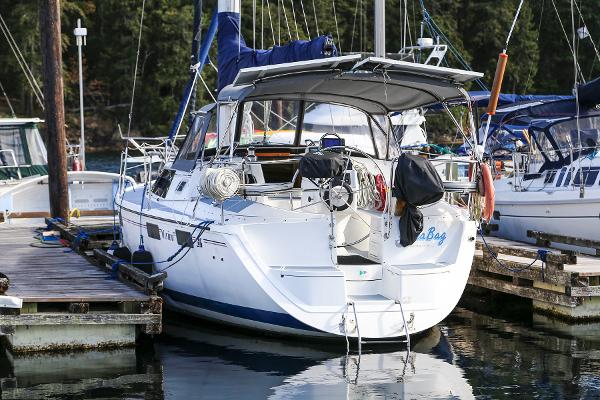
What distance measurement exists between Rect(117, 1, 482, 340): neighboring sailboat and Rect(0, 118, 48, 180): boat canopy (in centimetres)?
1161

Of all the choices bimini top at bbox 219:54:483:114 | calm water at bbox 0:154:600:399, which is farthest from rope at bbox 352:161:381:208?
calm water at bbox 0:154:600:399

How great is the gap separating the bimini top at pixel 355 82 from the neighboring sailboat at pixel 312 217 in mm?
20

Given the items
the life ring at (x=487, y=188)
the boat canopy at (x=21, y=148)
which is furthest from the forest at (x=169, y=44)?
the life ring at (x=487, y=188)

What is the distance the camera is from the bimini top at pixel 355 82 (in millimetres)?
12195

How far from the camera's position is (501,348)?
40.3 feet

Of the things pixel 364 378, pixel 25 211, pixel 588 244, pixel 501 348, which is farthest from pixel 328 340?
pixel 25 211

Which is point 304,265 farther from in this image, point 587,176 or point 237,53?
point 587,176

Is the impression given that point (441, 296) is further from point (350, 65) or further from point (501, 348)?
point (350, 65)

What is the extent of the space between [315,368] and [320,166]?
232 centimetres

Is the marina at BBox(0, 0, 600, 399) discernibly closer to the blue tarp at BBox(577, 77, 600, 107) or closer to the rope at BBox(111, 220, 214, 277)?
the rope at BBox(111, 220, 214, 277)

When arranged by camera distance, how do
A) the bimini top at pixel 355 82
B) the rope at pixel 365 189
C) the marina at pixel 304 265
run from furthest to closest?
the rope at pixel 365 189 < the bimini top at pixel 355 82 < the marina at pixel 304 265

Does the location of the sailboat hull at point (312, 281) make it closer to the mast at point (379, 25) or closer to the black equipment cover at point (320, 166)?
the black equipment cover at point (320, 166)

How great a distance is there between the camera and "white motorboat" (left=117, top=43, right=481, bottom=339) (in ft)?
37.9

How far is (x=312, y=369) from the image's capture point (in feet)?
36.1
